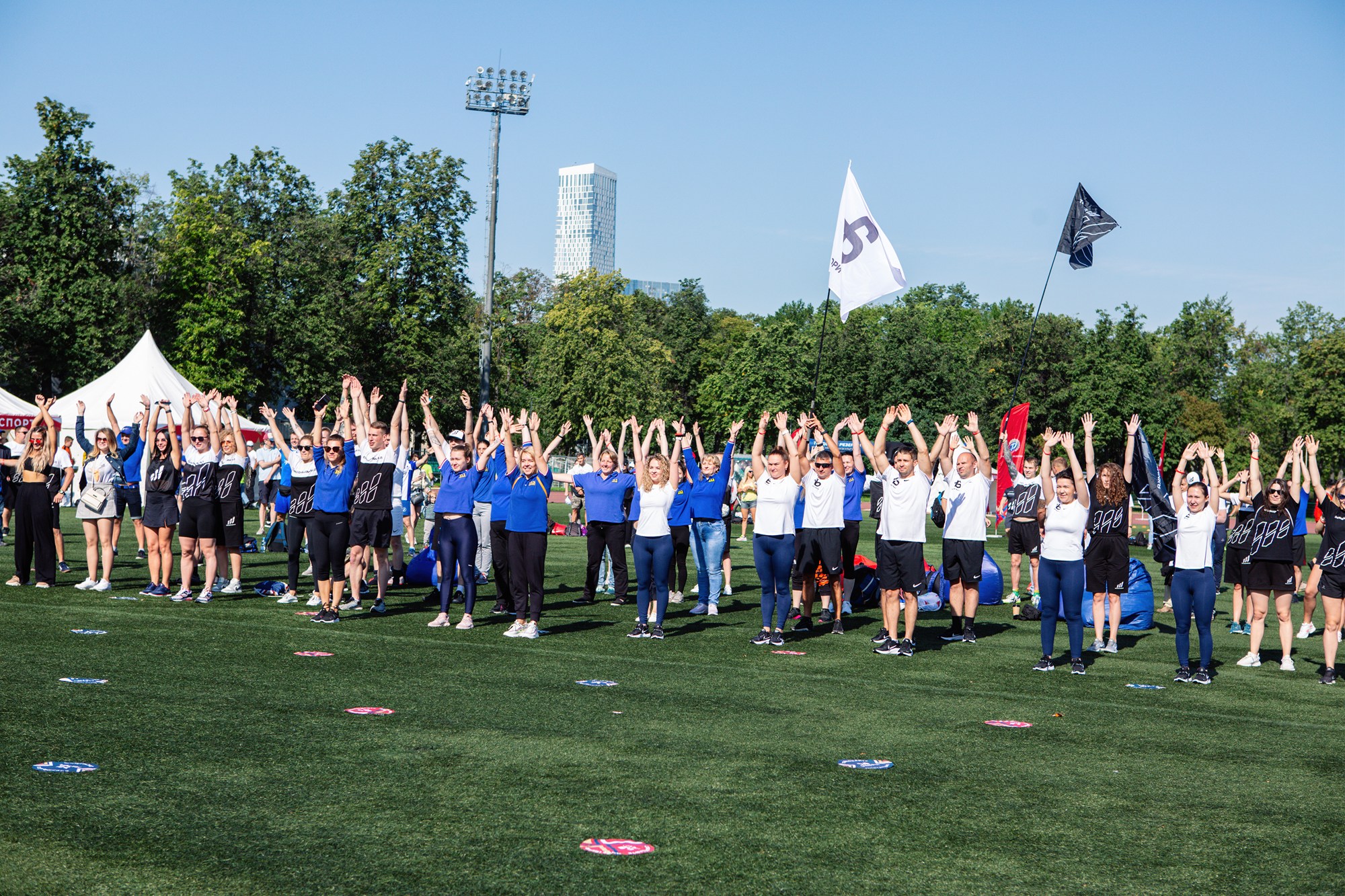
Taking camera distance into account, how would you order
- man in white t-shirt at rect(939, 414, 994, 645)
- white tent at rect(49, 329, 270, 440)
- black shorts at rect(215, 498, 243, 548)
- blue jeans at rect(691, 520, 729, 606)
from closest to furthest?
man in white t-shirt at rect(939, 414, 994, 645) → black shorts at rect(215, 498, 243, 548) → blue jeans at rect(691, 520, 729, 606) → white tent at rect(49, 329, 270, 440)

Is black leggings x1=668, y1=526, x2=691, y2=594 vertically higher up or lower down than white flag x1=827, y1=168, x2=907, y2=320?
lower down

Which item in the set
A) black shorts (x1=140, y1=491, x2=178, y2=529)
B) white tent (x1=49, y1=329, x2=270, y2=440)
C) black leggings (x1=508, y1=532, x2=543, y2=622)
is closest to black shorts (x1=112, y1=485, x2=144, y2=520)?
black shorts (x1=140, y1=491, x2=178, y2=529)

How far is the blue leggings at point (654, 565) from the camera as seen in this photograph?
1116 cm

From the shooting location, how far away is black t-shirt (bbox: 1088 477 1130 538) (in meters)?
11.5

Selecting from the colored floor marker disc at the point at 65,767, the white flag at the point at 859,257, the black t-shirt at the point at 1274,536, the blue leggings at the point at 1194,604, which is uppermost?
the white flag at the point at 859,257

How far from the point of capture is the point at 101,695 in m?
7.61

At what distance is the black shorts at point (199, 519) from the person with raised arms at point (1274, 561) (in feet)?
33.5

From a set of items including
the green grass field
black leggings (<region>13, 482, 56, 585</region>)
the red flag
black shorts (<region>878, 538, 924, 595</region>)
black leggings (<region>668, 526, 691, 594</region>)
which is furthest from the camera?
the red flag

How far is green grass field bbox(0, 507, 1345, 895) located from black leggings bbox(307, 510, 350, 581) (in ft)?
2.96

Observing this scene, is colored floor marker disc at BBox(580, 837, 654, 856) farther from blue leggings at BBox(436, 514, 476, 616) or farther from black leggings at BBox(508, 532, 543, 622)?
Answer: blue leggings at BBox(436, 514, 476, 616)

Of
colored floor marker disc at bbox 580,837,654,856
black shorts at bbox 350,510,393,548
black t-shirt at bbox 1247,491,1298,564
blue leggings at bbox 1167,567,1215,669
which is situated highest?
black t-shirt at bbox 1247,491,1298,564

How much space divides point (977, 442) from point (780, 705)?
4.27 metres

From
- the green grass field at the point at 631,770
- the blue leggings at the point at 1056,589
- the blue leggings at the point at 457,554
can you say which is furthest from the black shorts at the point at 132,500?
the blue leggings at the point at 1056,589

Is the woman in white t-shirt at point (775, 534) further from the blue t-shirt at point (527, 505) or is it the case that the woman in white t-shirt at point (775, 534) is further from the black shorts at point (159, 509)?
the black shorts at point (159, 509)
